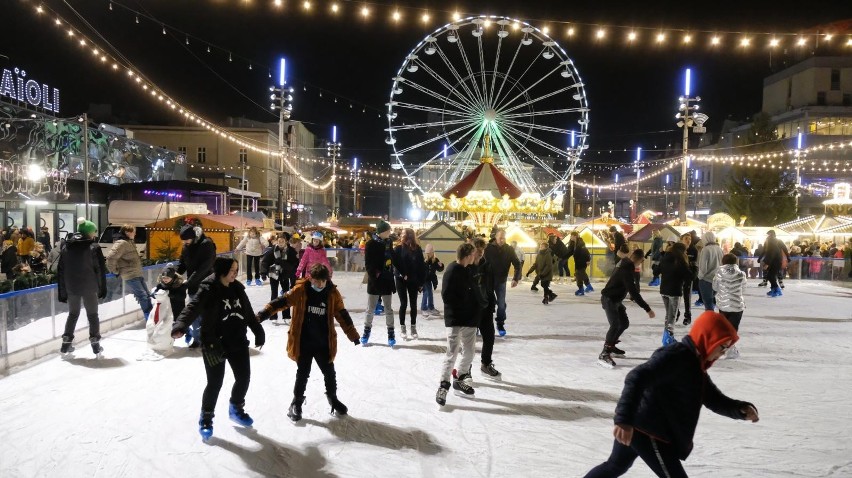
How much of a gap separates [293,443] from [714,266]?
7072 millimetres

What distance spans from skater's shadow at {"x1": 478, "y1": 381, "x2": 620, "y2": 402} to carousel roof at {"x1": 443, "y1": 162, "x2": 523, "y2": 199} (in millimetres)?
15717

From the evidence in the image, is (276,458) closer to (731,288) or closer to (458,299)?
(458,299)

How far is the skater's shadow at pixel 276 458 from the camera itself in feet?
13.5

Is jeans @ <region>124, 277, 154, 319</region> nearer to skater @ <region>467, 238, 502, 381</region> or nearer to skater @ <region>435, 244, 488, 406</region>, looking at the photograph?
skater @ <region>467, 238, 502, 381</region>

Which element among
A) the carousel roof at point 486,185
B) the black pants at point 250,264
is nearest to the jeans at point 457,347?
the black pants at point 250,264

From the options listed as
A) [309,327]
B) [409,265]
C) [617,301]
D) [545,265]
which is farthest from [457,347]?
[545,265]

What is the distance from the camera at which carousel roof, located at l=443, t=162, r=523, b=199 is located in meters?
22.0

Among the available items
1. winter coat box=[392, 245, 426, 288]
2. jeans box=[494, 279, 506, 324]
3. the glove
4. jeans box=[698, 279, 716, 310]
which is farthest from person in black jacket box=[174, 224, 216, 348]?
jeans box=[698, 279, 716, 310]

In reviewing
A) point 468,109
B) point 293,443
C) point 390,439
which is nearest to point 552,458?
point 390,439

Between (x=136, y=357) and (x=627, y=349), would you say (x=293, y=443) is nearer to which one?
(x=136, y=357)

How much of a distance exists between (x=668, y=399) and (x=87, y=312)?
261 inches

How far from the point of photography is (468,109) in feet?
75.9

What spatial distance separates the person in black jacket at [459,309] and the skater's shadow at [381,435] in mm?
742

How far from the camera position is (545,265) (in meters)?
13.7
